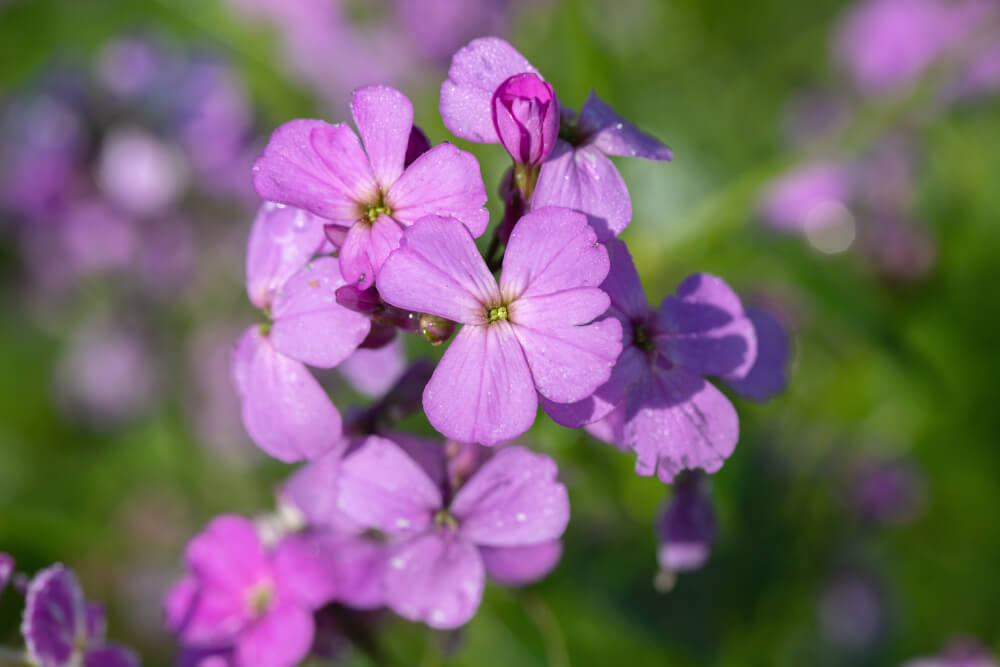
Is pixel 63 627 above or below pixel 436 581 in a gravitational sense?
below

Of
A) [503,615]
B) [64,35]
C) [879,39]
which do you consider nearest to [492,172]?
[503,615]

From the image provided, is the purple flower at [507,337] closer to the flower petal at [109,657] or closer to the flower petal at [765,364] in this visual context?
the flower petal at [765,364]

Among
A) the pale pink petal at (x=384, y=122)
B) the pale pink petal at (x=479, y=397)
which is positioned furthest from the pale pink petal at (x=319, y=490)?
the pale pink petal at (x=384, y=122)

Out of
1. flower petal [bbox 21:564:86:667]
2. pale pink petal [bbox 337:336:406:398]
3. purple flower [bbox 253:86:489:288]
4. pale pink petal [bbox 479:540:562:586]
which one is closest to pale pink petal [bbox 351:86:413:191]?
purple flower [bbox 253:86:489:288]

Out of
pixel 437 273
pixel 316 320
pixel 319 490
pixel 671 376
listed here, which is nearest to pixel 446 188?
pixel 437 273

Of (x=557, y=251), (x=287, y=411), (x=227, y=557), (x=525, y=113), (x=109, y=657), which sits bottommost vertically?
(x=109, y=657)

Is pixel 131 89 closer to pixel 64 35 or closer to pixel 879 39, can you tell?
pixel 64 35

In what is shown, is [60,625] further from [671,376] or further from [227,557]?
[671,376]
